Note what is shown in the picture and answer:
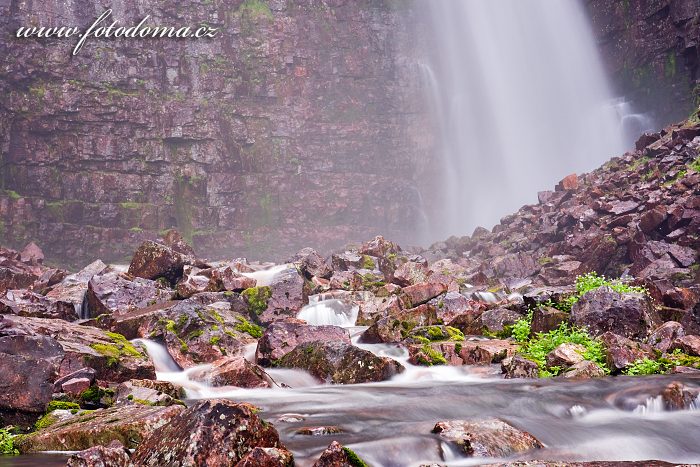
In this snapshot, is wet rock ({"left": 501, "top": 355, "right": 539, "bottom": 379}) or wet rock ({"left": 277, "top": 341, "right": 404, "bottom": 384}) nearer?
wet rock ({"left": 501, "top": 355, "right": 539, "bottom": 379})

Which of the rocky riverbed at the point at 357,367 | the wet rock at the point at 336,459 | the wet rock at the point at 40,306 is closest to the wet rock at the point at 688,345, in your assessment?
the rocky riverbed at the point at 357,367

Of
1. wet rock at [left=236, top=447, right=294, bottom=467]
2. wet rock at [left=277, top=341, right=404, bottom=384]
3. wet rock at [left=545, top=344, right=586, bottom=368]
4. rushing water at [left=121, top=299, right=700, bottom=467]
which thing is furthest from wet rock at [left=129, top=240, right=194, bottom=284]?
wet rock at [left=236, top=447, right=294, bottom=467]

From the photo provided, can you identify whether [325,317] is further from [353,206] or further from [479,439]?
[353,206]

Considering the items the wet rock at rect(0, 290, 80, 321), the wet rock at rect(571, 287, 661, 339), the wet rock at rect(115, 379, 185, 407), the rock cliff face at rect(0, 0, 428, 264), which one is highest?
the rock cliff face at rect(0, 0, 428, 264)

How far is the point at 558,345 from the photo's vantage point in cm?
1048

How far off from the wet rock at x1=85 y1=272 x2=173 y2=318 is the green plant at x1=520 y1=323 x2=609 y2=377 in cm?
1113

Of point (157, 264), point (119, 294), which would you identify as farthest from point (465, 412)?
point (157, 264)

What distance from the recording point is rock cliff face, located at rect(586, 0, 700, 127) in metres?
36.8

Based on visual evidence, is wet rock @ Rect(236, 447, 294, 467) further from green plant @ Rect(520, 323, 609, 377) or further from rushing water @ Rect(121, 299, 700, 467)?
green plant @ Rect(520, 323, 609, 377)

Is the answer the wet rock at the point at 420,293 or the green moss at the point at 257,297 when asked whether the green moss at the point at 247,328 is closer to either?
the green moss at the point at 257,297

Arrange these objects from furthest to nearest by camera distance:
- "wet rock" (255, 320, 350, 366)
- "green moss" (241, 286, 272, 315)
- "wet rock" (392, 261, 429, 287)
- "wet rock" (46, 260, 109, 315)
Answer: "wet rock" (392, 261, 429, 287) < "green moss" (241, 286, 272, 315) < "wet rock" (46, 260, 109, 315) < "wet rock" (255, 320, 350, 366)

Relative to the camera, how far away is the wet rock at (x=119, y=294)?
16266 mm

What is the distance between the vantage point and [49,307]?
15484 millimetres

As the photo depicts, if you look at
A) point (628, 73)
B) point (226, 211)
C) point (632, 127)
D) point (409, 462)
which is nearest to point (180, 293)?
point (409, 462)
